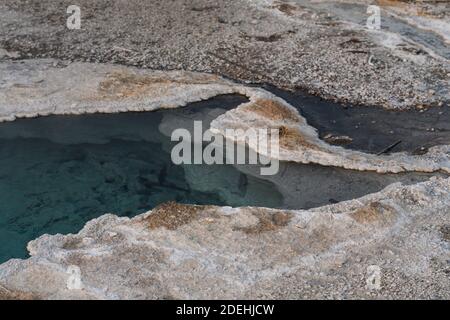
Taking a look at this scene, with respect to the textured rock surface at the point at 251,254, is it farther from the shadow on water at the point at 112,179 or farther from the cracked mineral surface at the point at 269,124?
the shadow on water at the point at 112,179

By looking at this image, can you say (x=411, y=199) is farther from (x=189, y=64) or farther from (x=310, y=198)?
(x=189, y=64)

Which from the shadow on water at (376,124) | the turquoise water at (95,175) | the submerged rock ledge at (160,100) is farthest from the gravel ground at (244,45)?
the turquoise water at (95,175)

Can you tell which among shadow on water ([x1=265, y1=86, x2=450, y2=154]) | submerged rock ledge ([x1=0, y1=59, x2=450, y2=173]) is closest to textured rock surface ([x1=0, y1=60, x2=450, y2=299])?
submerged rock ledge ([x1=0, y1=59, x2=450, y2=173])

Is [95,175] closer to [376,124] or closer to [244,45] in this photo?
[376,124]

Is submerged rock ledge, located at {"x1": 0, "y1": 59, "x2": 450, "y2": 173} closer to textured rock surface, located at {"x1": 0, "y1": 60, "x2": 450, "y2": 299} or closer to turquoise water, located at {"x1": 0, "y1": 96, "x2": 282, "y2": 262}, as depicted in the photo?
turquoise water, located at {"x1": 0, "y1": 96, "x2": 282, "y2": 262}

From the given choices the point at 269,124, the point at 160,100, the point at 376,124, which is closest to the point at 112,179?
the point at 160,100
